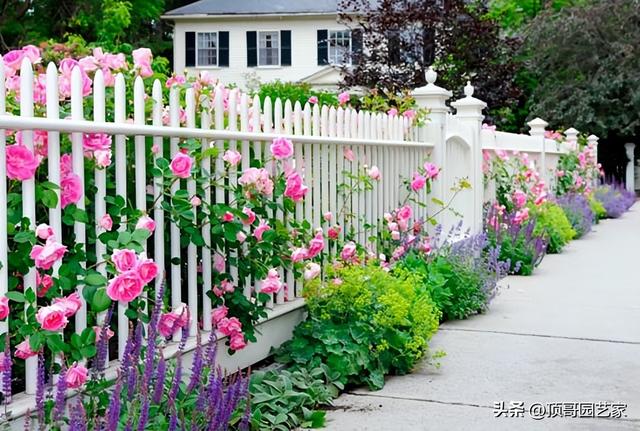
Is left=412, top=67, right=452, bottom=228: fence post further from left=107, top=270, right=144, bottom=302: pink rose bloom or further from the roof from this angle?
the roof

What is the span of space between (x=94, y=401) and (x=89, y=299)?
38 centimetres

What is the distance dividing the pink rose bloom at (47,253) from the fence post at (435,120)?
5077 mm

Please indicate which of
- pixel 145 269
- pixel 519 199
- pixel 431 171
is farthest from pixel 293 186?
pixel 519 199

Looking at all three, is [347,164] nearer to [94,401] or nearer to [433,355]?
[433,355]

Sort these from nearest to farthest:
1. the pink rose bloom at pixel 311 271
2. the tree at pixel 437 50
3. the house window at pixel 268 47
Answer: the pink rose bloom at pixel 311 271, the tree at pixel 437 50, the house window at pixel 268 47

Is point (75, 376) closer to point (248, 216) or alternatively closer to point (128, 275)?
point (128, 275)

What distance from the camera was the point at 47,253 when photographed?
10.6 ft

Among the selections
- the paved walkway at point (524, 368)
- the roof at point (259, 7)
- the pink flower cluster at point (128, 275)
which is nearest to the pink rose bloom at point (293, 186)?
the paved walkway at point (524, 368)

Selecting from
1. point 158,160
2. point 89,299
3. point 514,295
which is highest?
point 158,160

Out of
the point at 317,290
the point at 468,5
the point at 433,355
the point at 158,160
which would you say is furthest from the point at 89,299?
the point at 468,5

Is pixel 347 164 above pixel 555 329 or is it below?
above

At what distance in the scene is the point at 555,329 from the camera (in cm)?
639

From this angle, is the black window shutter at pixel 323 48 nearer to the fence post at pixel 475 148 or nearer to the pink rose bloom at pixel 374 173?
the fence post at pixel 475 148

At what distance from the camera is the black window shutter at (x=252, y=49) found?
33.5 meters
